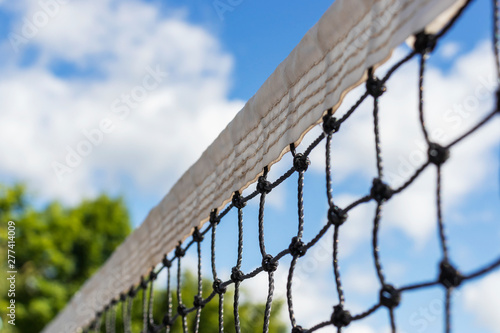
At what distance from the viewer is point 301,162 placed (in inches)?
39.4

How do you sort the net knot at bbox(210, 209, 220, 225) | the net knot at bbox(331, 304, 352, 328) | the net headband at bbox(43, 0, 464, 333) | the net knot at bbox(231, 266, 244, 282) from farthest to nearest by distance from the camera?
the net knot at bbox(210, 209, 220, 225) < the net knot at bbox(231, 266, 244, 282) < the net knot at bbox(331, 304, 352, 328) < the net headband at bbox(43, 0, 464, 333)

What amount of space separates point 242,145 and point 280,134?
6.8 inches

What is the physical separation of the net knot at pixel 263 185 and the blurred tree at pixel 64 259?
8567 millimetres

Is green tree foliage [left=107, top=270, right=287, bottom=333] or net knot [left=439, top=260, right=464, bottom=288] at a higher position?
green tree foliage [left=107, top=270, right=287, bottom=333]

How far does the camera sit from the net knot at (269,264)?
107cm

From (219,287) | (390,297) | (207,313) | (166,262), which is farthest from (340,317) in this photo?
(207,313)

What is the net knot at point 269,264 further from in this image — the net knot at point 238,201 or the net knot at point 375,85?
the net knot at point 375,85

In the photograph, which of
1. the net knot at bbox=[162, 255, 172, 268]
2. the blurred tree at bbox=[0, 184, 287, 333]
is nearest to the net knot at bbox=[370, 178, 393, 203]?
the net knot at bbox=[162, 255, 172, 268]

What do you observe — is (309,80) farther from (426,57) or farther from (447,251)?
(447,251)

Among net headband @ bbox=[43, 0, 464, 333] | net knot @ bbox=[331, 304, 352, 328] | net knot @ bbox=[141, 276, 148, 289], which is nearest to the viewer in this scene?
net headband @ bbox=[43, 0, 464, 333]

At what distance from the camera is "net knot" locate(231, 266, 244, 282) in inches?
46.2

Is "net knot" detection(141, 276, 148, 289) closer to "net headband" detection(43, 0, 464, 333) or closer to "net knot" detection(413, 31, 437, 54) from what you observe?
"net headband" detection(43, 0, 464, 333)

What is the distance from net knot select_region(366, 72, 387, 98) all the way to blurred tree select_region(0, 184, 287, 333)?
895 cm

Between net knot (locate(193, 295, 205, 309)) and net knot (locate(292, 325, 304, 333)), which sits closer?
net knot (locate(292, 325, 304, 333))
